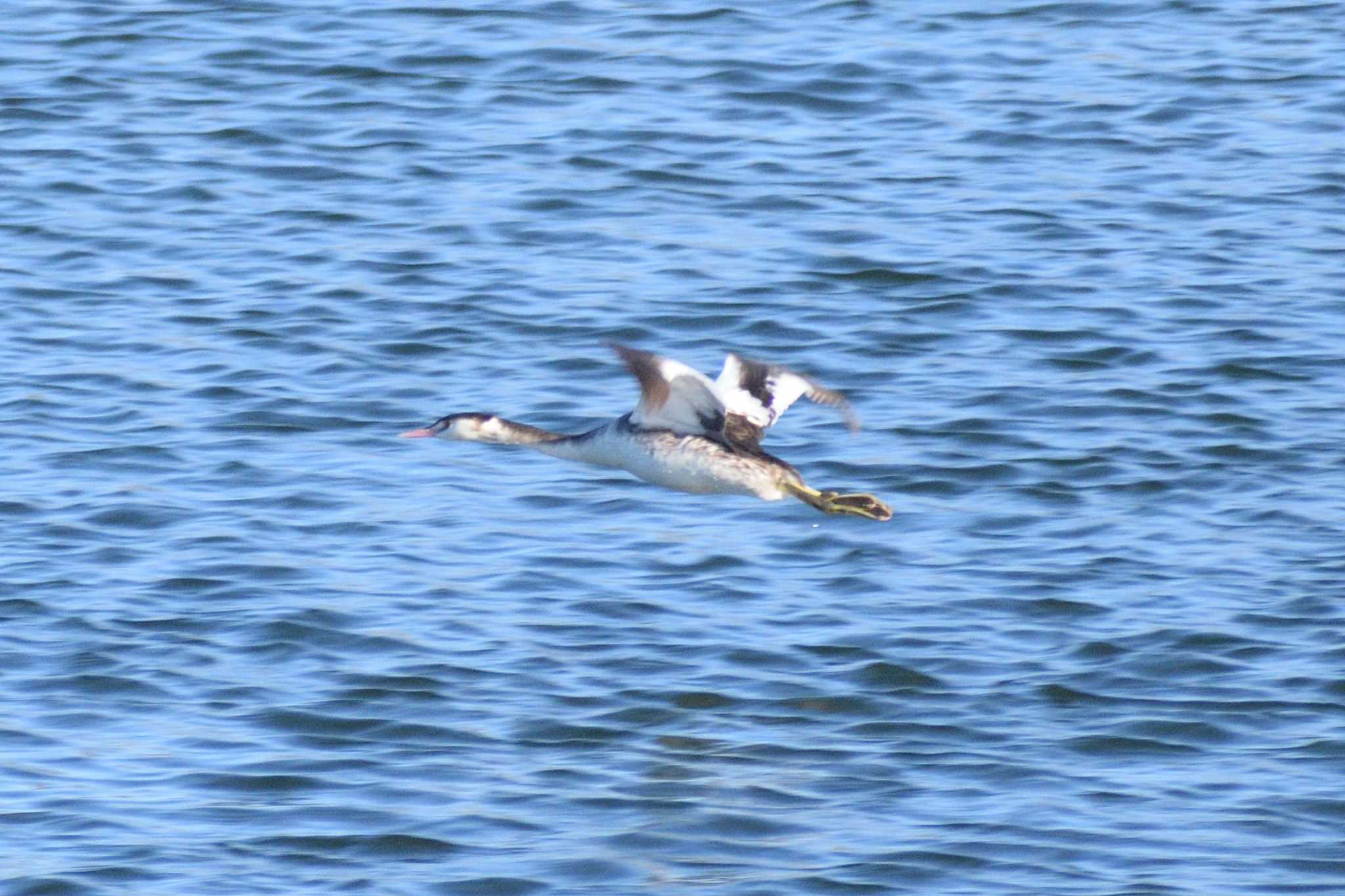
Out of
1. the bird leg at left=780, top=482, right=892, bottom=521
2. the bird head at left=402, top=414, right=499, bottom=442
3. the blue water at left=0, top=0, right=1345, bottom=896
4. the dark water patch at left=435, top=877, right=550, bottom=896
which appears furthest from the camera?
the bird head at left=402, top=414, right=499, bottom=442

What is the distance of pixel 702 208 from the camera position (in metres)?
13.3

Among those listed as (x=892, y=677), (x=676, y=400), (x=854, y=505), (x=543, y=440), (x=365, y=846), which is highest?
(x=676, y=400)

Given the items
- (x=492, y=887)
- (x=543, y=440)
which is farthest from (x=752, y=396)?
(x=492, y=887)

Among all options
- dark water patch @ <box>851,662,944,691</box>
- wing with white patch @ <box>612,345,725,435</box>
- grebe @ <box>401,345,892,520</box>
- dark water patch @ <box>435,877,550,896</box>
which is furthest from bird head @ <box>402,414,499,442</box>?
dark water patch @ <box>435,877,550,896</box>

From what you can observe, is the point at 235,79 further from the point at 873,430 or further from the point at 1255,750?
the point at 1255,750

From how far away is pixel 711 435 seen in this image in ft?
28.5

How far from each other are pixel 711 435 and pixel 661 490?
216 cm

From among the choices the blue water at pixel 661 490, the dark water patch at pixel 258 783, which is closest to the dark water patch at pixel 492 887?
the blue water at pixel 661 490

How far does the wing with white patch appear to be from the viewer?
8039mm

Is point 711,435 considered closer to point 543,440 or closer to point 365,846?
point 543,440

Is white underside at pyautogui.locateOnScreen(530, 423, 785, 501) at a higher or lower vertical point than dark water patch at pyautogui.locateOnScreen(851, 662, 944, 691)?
higher

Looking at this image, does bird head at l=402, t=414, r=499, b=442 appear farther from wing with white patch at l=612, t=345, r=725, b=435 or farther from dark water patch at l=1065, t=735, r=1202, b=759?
dark water patch at l=1065, t=735, r=1202, b=759

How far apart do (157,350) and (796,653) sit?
12.6ft

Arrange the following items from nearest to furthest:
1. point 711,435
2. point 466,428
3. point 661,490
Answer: point 711,435 → point 466,428 → point 661,490
